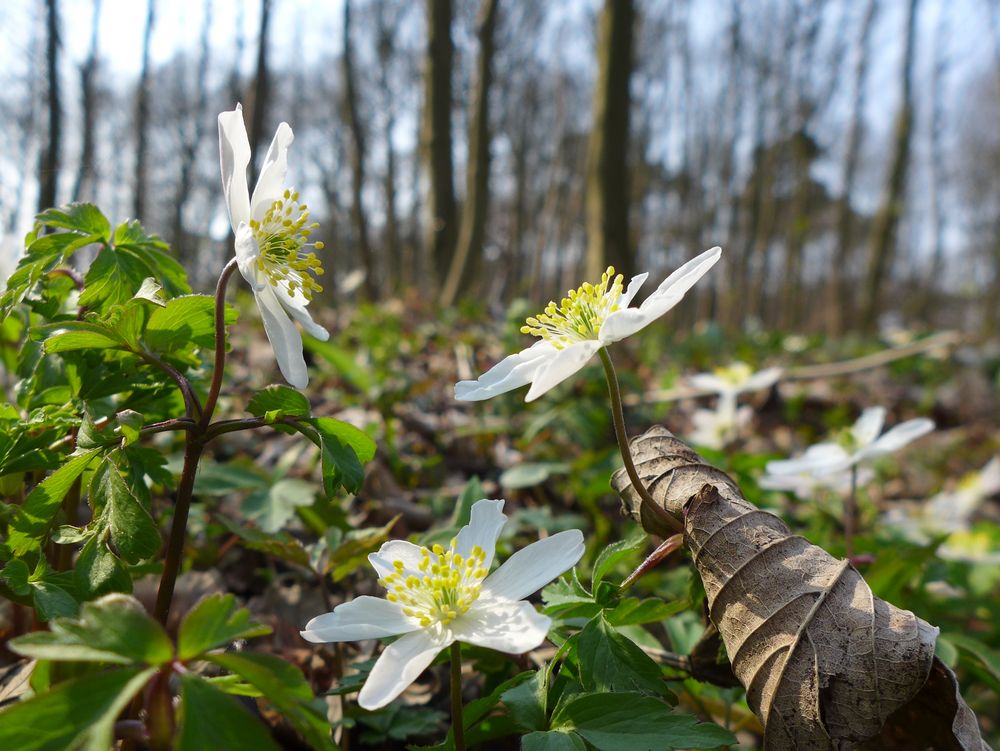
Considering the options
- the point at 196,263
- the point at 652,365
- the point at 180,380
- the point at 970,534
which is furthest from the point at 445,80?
the point at 180,380

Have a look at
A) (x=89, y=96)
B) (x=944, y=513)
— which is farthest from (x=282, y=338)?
(x=89, y=96)

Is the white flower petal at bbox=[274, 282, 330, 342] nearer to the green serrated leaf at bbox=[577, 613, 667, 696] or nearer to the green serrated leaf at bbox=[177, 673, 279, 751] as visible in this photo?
the green serrated leaf at bbox=[177, 673, 279, 751]

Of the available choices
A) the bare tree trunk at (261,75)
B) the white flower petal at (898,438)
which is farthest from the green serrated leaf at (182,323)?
the bare tree trunk at (261,75)

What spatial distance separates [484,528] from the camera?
104 centimetres

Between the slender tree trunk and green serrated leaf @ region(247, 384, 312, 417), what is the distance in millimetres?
6864

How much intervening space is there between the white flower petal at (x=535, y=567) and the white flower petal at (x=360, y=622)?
4.9 inches

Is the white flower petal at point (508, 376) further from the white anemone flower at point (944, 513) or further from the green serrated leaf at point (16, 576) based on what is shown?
the white anemone flower at point (944, 513)

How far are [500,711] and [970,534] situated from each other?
2037 millimetres

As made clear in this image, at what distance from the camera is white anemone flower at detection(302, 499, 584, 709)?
85 cm

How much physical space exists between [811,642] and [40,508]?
1.06 m

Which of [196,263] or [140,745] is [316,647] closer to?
[140,745]

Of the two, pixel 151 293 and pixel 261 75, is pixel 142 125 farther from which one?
pixel 151 293

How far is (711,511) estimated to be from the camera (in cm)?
107

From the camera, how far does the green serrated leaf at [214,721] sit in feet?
2.16
